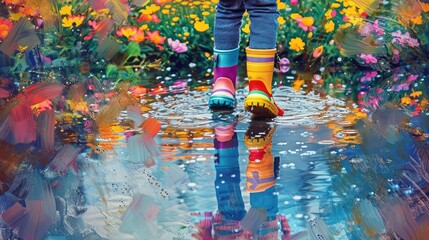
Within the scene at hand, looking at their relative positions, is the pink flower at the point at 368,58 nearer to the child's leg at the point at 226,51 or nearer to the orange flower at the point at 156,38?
the orange flower at the point at 156,38

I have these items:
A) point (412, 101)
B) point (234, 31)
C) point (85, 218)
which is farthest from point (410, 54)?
point (85, 218)

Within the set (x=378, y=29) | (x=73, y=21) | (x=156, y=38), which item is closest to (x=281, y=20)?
(x=378, y=29)

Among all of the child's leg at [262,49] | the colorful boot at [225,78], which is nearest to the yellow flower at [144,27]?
the colorful boot at [225,78]

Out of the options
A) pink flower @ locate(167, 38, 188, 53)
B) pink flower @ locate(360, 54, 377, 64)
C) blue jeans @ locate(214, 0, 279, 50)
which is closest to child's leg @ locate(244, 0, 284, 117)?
blue jeans @ locate(214, 0, 279, 50)

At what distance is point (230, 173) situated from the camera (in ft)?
10.2

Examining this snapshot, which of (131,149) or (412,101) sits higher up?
(131,149)

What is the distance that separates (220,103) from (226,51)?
0.22m

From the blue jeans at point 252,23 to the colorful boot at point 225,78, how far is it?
0.10 ft

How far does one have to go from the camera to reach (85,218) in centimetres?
263

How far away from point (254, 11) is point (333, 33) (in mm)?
1877

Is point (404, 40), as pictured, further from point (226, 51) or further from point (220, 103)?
point (220, 103)

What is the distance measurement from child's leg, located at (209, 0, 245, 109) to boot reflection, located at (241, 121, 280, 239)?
0.26m

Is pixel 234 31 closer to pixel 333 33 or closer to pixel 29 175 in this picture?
pixel 29 175

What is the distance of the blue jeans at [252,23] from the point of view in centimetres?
393
